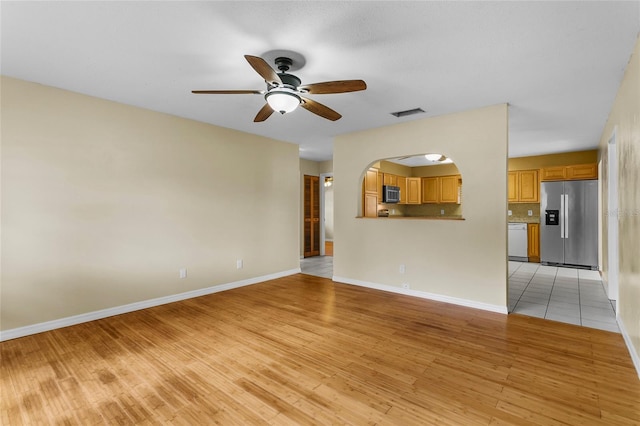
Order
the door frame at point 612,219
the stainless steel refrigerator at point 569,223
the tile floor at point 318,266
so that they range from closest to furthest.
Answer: the door frame at point 612,219 → the tile floor at point 318,266 → the stainless steel refrigerator at point 569,223

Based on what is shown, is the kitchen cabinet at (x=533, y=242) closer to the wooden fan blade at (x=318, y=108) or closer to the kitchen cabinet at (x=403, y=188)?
the kitchen cabinet at (x=403, y=188)

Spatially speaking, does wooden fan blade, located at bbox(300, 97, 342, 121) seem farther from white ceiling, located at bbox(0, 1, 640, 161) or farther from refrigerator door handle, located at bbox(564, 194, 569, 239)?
refrigerator door handle, located at bbox(564, 194, 569, 239)

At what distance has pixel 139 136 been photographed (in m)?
3.85

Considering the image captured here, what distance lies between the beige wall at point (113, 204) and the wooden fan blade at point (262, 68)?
8.02ft

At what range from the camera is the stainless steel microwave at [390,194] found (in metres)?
7.19

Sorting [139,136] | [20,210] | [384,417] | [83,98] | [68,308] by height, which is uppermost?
[83,98]

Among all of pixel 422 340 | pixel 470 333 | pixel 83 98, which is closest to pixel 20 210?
pixel 83 98

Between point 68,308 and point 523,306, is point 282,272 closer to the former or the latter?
point 68,308

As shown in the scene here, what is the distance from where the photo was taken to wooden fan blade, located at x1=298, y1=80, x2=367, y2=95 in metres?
2.32

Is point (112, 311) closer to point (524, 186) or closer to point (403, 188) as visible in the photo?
point (403, 188)

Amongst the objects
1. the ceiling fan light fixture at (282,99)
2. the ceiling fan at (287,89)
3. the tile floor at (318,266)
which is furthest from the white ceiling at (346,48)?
the tile floor at (318,266)

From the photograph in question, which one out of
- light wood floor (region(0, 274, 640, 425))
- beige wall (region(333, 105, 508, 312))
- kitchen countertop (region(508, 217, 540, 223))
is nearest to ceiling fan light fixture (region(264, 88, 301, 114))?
light wood floor (region(0, 274, 640, 425))

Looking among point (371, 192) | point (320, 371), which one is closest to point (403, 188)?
point (371, 192)

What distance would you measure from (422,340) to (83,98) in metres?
4.37
